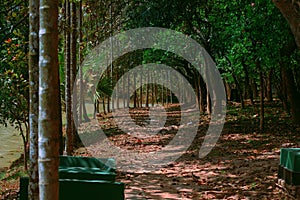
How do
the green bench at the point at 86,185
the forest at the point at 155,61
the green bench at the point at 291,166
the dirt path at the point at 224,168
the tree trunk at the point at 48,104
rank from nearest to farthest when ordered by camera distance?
the tree trunk at the point at 48,104 → the forest at the point at 155,61 → the green bench at the point at 86,185 → the green bench at the point at 291,166 → the dirt path at the point at 224,168

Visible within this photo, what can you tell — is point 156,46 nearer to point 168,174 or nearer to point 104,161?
point 168,174

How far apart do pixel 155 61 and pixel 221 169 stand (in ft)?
48.1

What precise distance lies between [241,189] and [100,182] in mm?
3974

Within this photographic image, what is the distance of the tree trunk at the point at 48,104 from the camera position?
314 cm

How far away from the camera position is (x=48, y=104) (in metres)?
3.18

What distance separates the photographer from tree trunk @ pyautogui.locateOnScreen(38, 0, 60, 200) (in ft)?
10.3

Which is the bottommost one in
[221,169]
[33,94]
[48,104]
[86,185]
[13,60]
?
[221,169]

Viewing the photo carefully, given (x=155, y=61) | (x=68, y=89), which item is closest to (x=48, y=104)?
(x=68, y=89)

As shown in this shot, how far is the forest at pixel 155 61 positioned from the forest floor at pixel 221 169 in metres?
0.04

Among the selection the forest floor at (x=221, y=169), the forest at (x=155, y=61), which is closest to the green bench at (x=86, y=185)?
the forest at (x=155, y=61)

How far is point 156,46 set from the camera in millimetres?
22578

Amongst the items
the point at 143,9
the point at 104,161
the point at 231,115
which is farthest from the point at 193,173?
the point at 231,115

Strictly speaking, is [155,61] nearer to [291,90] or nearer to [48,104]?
[291,90]

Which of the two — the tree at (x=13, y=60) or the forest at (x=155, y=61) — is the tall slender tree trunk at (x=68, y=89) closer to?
the forest at (x=155, y=61)
